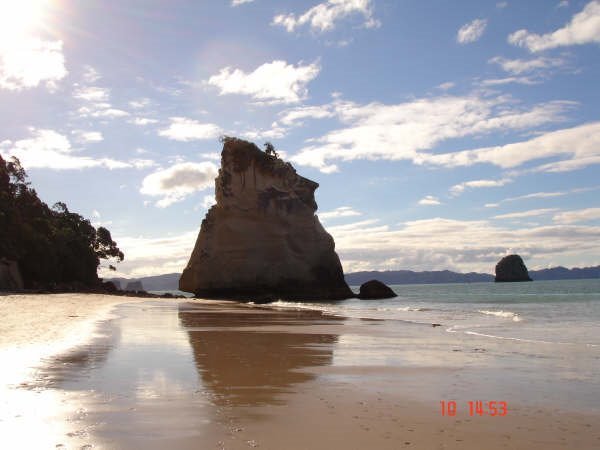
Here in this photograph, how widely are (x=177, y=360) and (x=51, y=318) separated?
1073cm

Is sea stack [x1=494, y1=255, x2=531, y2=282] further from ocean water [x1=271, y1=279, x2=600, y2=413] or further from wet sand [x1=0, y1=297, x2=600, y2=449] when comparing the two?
wet sand [x1=0, y1=297, x2=600, y2=449]

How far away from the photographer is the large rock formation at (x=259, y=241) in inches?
2416

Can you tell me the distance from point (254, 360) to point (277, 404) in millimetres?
3932

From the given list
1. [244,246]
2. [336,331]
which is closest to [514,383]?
[336,331]

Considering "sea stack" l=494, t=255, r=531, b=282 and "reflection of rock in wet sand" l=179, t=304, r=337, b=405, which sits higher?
"sea stack" l=494, t=255, r=531, b=282

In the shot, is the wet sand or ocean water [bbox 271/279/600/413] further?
ocean water [bbox 271/279/600/413]

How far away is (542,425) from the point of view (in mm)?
6105

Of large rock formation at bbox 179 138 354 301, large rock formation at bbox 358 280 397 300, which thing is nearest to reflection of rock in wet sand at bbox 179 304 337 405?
large rock formation at bbox 179 138 354 301

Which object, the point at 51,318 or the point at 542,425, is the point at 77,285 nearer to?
the point at 51,318
